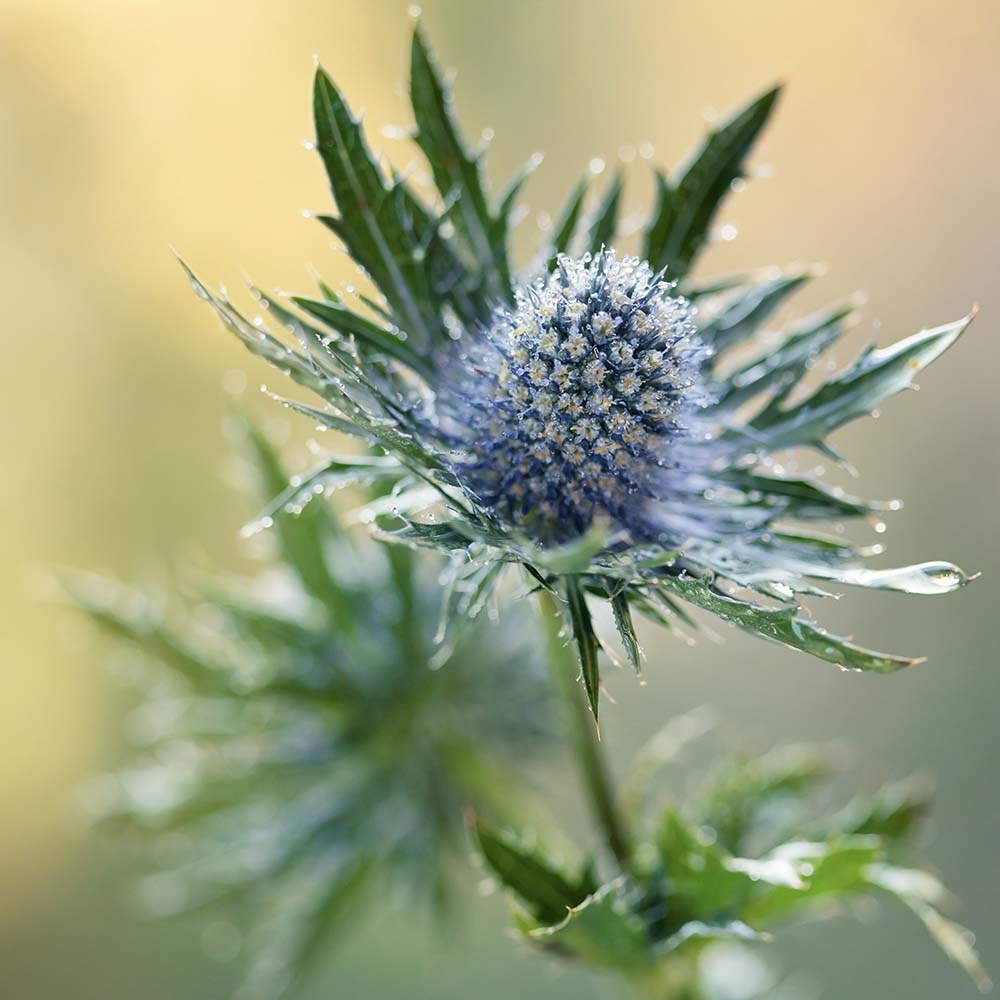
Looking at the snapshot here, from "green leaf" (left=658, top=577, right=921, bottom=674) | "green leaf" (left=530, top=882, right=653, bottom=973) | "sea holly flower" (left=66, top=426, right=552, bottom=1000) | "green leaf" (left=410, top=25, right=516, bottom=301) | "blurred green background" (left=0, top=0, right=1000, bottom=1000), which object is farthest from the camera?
"blurred green background" (left=0, top=0, right=1000, bottom=1000)

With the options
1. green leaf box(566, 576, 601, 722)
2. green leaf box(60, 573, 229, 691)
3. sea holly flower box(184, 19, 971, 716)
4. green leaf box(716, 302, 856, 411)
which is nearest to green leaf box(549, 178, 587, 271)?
sea holly flower box(184, 19, 971, 716)

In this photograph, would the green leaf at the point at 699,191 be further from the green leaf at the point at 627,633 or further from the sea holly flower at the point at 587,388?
the green leaf at the point at 627,633

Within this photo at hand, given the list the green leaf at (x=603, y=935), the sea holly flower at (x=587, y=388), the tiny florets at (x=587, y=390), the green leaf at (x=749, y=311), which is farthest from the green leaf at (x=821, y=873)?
the green leaf at (x=749, y=311)

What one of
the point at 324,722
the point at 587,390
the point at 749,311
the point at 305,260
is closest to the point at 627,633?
the point at 587,390

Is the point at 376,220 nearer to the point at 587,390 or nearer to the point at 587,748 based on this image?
the point at 587,390

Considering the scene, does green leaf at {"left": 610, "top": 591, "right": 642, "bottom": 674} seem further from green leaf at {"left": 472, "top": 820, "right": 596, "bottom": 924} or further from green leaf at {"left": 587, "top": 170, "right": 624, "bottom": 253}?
green leaf at {"left": 587, "top": 170, "right": 624, "bottom": 253}
